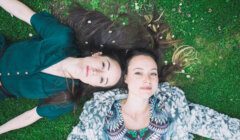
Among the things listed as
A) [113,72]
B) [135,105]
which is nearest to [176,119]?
[135,105]

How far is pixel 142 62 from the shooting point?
10.6 feet

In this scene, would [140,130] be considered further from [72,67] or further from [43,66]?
[43,66]

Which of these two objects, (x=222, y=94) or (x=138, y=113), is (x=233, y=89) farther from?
(x=138, y=113)

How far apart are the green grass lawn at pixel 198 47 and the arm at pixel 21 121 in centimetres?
23

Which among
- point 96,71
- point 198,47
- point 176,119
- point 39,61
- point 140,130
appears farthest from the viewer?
point 198,47

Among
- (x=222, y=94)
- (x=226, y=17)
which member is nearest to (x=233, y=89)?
(x=222, y=94)

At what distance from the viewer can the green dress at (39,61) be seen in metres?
3.31

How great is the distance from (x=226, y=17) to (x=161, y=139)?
4.61 ft

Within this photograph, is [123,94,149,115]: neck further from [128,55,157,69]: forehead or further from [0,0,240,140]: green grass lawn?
[0,0,240,140]: green grass lawn

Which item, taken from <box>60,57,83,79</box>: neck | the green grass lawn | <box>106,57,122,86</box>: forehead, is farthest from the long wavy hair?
<box>106,57,122,86</box>: forehead

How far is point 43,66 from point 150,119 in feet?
3.78

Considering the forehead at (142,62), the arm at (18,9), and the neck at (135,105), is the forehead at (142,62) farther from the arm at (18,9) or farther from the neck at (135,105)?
the arm at (18,9)

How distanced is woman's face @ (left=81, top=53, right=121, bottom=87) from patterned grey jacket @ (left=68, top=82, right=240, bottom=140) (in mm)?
533

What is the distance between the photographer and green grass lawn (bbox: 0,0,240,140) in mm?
3713
